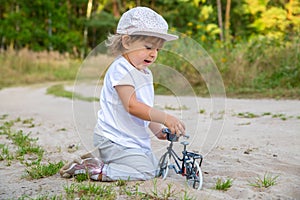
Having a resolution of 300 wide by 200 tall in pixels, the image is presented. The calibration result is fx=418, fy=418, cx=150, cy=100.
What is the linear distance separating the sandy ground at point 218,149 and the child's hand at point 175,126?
0.10 m

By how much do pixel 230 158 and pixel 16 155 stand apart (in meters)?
1.74

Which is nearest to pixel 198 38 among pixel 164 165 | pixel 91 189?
pixel 164 165

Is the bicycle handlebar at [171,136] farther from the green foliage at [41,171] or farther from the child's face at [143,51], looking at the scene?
the green foliage at [41,171]

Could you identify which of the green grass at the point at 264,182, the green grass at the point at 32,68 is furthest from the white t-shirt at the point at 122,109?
the green grass at the point at 32,68

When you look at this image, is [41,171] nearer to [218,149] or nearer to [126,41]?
[126,41]

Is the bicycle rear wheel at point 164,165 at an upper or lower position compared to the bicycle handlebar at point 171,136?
lower

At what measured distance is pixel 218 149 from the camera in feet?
11.8

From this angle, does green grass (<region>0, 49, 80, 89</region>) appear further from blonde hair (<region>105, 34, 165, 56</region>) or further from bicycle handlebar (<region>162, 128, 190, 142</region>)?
bicycle handlebar (<region>162, 128, 190, 142</region>)

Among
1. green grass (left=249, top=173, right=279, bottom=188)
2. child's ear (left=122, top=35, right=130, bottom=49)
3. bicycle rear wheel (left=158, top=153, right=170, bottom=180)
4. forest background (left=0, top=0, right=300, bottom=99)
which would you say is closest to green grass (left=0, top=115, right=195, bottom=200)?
bicycle rear wheel (left=158, top=153, right=170, bottom=180)

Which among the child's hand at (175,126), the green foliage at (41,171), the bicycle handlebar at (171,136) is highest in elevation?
the child's hand at (175,126)

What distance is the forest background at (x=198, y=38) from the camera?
8.39 metres

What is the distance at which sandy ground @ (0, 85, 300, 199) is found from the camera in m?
2.36

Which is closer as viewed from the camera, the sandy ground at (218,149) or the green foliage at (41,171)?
the sandy ground at (218,149)

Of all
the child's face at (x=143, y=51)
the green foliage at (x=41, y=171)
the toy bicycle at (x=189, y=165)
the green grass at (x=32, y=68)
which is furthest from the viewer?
the green grass at (x=32, y=68)
